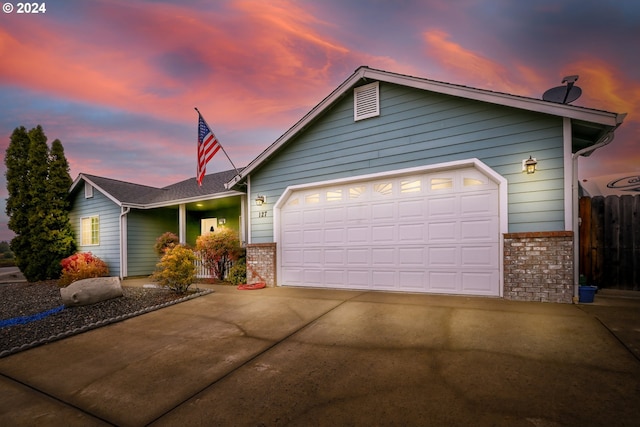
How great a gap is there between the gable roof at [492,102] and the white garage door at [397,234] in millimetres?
1437

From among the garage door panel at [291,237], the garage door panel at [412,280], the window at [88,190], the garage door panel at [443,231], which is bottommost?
the garage door panel at [412,280]

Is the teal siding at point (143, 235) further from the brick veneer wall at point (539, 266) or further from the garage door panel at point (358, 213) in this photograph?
the brick veneer wall at point (539, 266)

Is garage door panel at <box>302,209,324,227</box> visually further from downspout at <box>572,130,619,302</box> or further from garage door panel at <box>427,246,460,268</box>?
downspout at <box>572,130,619,302</box>

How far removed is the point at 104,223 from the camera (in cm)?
1242

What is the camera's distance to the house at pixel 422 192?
486cm

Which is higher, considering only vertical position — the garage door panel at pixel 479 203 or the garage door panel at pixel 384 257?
the garage door panel at pixel 479 203

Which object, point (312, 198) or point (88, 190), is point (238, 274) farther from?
point (88, 190)

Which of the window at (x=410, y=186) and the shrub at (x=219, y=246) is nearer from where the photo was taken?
the window at (x=410, y=186)

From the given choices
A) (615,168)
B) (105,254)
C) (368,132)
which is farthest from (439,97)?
(105,254)

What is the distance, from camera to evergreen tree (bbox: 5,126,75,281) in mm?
11562

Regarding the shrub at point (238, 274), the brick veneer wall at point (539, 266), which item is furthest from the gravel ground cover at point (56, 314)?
the brick veneer wall at point (539, 266)

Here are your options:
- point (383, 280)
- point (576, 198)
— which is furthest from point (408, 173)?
point (576, 198)

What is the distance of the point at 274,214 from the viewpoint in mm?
7934

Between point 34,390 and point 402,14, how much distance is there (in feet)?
32.3
